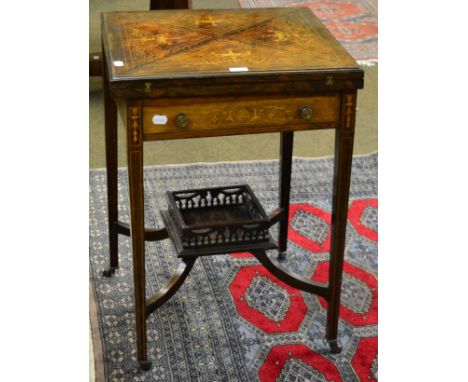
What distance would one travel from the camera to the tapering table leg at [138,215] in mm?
1557

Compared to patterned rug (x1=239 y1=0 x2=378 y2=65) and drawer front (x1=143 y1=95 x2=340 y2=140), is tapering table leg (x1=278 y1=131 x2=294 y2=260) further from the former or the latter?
patterned rug (x1=239 y1=0 x2=378 y2=65)

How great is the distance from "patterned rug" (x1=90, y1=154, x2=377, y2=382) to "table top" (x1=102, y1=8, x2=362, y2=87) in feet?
2.55

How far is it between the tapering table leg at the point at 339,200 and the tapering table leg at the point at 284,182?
0.38 meters

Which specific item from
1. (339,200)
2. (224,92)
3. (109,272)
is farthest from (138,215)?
(109,272)

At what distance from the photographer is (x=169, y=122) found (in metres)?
1.57

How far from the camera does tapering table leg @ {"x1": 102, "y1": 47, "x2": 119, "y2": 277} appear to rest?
1963mm

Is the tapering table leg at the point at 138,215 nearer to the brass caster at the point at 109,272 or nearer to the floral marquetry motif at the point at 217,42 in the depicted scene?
the floral marquetry motif at the point at 217,42

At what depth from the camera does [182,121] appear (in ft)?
5.15

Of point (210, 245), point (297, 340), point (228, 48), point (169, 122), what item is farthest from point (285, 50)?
point (297, 340)

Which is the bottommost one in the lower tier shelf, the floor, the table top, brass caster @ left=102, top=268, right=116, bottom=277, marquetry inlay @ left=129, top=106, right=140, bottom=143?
brass caster @ left=102, top=268, right=116, bottom=277

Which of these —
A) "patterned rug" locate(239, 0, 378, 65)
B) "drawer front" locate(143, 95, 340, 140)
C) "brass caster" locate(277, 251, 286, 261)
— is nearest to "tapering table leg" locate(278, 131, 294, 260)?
"brass caster" locate(277, 251, 286, 261)

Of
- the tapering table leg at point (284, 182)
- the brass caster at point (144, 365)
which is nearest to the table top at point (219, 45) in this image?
the tapering table leg at point (284, 182)

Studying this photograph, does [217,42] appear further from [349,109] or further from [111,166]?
[111,166]

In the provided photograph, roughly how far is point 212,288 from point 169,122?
0.79 metres
